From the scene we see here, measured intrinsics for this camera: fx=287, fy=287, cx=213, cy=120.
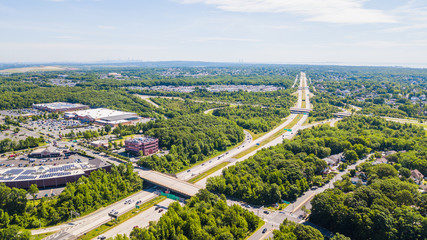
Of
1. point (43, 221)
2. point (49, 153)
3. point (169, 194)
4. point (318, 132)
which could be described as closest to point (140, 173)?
point (169, 194)

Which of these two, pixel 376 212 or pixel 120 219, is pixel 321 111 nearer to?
pixel 376 212

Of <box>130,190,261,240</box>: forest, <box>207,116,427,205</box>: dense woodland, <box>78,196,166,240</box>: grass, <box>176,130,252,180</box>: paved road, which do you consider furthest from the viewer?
<box>176,130,252,180</box>: paved road

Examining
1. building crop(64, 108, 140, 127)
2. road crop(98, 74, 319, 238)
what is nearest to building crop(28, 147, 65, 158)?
road crop(98, 74, 319, 238)

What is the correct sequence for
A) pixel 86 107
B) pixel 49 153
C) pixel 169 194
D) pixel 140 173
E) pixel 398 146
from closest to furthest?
1. pixel 169 194
2. pixel 140 173
3. pixel 49 153
4. pixel 398 146
5. pixel 86 107

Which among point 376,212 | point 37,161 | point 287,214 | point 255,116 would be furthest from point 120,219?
point 255,116

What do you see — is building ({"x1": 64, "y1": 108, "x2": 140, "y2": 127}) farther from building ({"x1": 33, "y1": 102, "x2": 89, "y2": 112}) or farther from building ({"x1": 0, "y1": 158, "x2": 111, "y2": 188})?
building ({"x1": 0, "y1": 158, "x2": 111, "y2": 188})

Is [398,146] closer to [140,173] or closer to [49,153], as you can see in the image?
[140,173]
